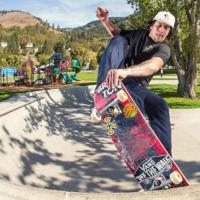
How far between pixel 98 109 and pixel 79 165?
9.28 ft

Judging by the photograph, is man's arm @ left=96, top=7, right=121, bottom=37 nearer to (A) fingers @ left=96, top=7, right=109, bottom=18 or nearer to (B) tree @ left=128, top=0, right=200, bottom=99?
(A) fingers @ left=96, top=7, right=109, bottom=18

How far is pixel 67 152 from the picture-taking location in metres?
7.83

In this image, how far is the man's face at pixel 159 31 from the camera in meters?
4.43

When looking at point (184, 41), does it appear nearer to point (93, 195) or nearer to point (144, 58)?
point (144, 58)

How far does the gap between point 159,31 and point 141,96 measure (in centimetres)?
80

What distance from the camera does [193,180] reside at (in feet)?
19.3

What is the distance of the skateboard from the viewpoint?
4039mm

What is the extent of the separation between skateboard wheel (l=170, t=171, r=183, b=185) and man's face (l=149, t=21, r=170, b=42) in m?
1.56

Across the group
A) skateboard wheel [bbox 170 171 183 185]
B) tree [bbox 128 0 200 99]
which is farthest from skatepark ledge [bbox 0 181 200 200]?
tree [bbox 128 0 200 99]

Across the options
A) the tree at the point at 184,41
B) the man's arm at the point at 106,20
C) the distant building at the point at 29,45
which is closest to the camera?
the man's arm at the point at 106,20

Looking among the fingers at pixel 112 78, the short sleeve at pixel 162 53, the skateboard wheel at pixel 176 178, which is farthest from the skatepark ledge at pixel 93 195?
the short sleeve at pixel 162 53

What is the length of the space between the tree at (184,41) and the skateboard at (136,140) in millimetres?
11410

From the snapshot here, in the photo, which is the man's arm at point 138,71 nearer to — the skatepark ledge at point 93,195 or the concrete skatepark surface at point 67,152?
the skatepark ledge at point 93,195

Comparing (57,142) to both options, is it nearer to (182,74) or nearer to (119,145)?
(119,145)
